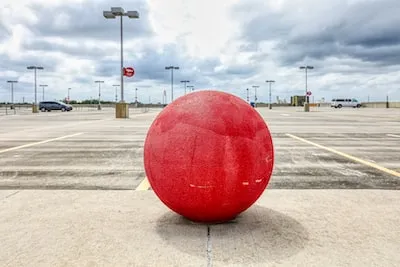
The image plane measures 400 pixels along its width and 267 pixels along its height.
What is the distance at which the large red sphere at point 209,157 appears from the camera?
144 inches

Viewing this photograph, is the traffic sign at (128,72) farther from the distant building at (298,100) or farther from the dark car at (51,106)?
the distant building at (298,100)

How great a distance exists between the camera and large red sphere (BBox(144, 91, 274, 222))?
3.65 meters

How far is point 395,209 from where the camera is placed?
15.5ft

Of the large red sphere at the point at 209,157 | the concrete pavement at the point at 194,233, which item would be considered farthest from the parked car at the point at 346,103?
the large red sphere at the point at 209,157

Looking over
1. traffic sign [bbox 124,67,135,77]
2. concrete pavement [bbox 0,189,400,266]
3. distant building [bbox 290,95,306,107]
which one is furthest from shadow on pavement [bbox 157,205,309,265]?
distant building [bbox 290,95,306,107]

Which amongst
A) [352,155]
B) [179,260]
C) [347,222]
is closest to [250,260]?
[179,260]

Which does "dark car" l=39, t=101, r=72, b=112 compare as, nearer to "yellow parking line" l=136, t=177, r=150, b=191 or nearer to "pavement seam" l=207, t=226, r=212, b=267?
"yellow parking line" l=136, t=177, r=150, b=191

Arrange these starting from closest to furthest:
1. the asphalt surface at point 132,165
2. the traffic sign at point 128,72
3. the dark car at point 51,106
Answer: the asphalt surface at point 132,165 < the traffic sign at point 128,72 < the dark car at point 51,106

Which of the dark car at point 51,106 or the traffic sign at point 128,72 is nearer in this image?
the traffic sign at point 128,72

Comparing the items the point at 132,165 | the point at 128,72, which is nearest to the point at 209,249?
the point at 132,165

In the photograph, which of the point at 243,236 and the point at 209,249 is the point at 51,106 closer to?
the point at 243,236

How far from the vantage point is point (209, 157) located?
11.9 feet

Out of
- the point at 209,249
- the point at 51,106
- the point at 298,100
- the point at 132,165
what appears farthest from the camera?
the point at 298,100

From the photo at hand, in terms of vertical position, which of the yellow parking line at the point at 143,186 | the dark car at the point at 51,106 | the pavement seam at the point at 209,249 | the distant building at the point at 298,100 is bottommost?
the pavement seam at the point at 209,249
